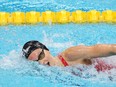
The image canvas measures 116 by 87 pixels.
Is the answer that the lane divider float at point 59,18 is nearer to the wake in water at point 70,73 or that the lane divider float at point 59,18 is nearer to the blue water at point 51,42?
the blue water at point 51,42

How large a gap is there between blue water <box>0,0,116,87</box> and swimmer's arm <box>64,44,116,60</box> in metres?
0.14

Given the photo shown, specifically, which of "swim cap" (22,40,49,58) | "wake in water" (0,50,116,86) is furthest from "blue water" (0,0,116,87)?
"swim cap" (22,40,49,58)

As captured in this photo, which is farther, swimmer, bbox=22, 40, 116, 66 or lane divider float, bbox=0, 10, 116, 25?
lane divider float, bbox=0, 10, 116, 25

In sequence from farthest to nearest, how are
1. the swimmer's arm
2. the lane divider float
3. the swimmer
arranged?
the lane divider float, the swimmer, the swimmer's arm

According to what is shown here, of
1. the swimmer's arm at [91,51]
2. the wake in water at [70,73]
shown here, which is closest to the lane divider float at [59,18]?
the wake in water at [70,73]

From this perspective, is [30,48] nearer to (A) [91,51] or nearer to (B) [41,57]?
(B) [41,57]

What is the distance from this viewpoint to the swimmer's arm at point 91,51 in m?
2.82

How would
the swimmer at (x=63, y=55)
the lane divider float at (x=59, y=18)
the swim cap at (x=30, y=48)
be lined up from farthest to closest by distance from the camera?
1. the lane divider float at (x=59, y=18)
2. the swim cap at (x=30, y=48)
3. the swimmer at (x=63, y=55)

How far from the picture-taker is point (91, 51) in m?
2.98

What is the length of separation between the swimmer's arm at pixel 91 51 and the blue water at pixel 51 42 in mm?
140

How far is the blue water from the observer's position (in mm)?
3172

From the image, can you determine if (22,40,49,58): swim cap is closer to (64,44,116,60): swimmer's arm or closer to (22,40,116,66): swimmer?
(22,40,116,66): swimmer

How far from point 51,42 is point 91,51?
1.43 metres

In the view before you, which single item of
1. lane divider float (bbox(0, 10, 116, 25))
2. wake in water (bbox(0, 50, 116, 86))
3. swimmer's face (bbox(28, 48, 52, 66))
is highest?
lane divider float (bbox(0, 10, 116, 25))
